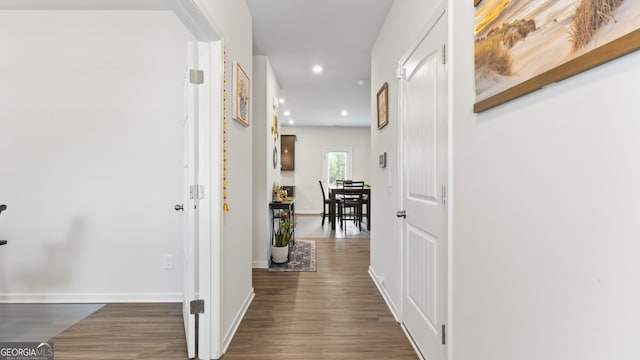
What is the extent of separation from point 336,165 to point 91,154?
6793 millimetres

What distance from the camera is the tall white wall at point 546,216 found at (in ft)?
2.12

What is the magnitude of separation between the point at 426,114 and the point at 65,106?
311cm

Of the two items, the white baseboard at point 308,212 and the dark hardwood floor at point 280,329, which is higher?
the white baseboard at point 308,212

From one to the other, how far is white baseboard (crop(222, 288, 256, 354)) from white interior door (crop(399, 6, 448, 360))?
1255mm

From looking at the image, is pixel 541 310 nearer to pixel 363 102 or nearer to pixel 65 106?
pixel 65 106

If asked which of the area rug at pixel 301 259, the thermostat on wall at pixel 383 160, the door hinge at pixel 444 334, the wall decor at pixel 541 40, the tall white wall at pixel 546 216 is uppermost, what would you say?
the wall decor at pixel 541 40

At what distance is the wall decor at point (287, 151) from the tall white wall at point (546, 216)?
722 cm

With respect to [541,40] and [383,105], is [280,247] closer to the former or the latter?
[383,105]

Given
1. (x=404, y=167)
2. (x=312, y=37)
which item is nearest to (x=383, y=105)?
(x=404, y=167)

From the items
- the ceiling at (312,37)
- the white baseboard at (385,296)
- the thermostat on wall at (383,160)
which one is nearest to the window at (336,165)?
the ceiling at (312,37)

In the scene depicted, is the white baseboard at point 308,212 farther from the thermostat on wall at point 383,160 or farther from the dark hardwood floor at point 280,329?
the thermostat on wall at point 383,160

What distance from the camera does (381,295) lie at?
109 inches

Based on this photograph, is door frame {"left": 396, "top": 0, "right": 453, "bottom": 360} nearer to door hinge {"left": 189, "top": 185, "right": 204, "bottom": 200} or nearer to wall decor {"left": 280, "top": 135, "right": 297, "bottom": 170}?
door hinge {"left": 189, "top": 185, "right": 204, "bottom": 200}

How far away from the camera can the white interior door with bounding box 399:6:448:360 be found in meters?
1.57
